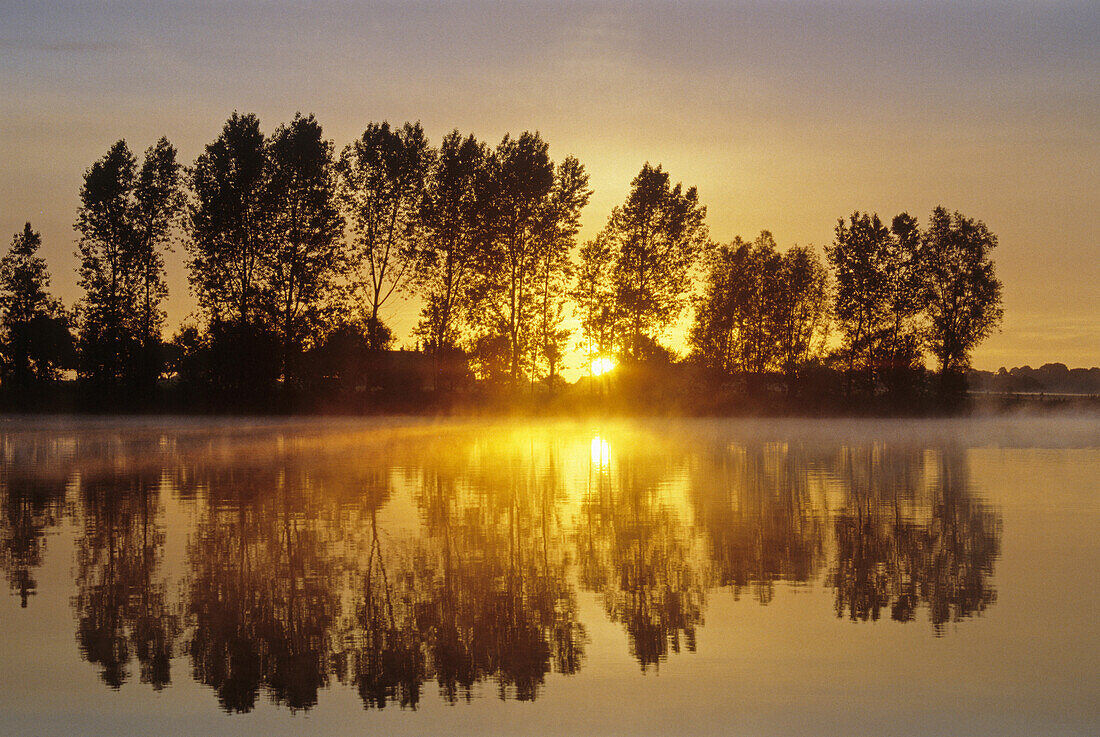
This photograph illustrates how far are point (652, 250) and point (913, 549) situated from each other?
63.8m

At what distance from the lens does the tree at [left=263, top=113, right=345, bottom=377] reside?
65.8 metres

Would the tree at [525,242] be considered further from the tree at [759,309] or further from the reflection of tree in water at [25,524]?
the reflection of tree in water at [25,524]

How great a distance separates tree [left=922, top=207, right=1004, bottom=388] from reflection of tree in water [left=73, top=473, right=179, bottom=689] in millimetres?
73118

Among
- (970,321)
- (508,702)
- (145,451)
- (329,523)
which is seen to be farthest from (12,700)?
(970,321)

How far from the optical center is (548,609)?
31.8 feet

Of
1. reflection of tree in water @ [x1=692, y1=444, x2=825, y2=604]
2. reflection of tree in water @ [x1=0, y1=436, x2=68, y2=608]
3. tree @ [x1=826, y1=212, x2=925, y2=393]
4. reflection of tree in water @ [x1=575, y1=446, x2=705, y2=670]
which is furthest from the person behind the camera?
tree @ [x1=826, y1=212, x2=925, y2=393]

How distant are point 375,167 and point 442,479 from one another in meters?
48.7

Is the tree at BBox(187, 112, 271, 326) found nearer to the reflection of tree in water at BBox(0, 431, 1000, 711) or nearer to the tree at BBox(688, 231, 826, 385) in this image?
the tree at BBox(688, 231, 826, 385)

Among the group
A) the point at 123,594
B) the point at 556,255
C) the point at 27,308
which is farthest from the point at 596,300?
the point at 123,594

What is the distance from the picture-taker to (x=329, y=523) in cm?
1516

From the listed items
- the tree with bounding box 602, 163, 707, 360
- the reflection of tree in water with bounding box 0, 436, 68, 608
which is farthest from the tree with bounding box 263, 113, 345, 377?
the reflection of tree in water with bounding box 0, 436, 68, 608

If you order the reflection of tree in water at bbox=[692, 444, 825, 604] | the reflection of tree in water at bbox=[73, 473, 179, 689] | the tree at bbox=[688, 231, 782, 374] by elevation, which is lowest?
the reflection of tree in water at bbox=[73, 473, 179, 689]

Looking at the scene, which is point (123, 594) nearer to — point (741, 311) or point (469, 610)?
point (469, 610)

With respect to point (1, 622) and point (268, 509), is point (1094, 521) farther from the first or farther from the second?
point (1, 622)
